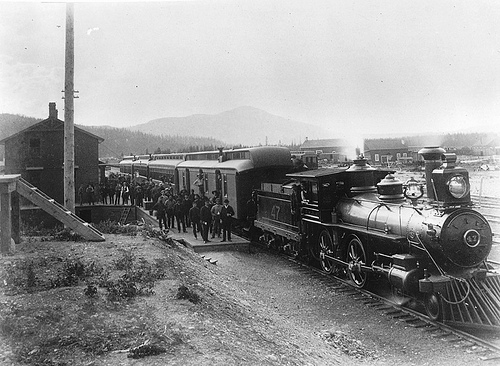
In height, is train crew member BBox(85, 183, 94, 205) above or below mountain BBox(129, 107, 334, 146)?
below

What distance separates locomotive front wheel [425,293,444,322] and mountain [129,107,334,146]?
5577 inches

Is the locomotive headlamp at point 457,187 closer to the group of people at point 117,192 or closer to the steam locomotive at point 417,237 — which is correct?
the steam locomotive at point 417,237

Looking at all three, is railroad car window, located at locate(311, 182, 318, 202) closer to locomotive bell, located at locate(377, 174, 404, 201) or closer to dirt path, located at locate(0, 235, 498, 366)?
locomotive bell, located at locate(377, 174, 404, 201)

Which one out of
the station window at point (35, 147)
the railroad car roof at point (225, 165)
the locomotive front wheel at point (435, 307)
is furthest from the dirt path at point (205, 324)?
the station window at point (35, 147)

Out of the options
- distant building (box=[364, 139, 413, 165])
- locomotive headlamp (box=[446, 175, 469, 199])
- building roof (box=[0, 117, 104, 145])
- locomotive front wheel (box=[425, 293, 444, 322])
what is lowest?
locomotive front wheel (box=[425, 293, 444, 322])

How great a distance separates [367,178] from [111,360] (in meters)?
8.16

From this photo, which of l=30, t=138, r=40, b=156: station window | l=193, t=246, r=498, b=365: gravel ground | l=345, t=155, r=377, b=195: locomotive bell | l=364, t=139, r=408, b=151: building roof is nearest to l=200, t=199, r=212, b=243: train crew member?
l=193, t=246, r=498, b=365: gravel ground

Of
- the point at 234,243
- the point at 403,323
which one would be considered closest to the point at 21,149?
the point at 234,243

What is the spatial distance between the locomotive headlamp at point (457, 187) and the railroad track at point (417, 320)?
2.26m

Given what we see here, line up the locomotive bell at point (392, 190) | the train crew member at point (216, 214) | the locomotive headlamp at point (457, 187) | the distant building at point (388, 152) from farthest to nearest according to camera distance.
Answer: the distant building at point (388, 152) < the train crew member at point (216, 214) < the locomotive bell at point (392, 190) < the locomotive headlamp at point (457, 187)

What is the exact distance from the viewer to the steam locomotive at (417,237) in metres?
7.79

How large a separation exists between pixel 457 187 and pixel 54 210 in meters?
8.38

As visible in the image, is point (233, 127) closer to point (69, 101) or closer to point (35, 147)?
point (35, 147)

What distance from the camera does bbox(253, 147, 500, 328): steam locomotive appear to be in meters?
7.79
